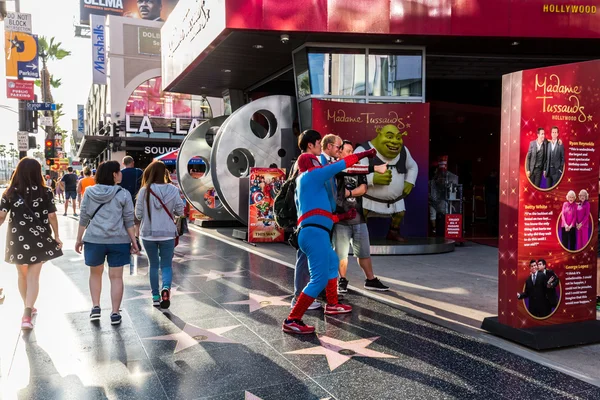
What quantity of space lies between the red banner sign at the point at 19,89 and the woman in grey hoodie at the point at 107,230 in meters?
13.1

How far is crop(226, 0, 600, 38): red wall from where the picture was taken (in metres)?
9.89

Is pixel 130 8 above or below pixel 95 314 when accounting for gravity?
above

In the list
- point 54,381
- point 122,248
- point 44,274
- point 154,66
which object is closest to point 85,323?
point 122,248

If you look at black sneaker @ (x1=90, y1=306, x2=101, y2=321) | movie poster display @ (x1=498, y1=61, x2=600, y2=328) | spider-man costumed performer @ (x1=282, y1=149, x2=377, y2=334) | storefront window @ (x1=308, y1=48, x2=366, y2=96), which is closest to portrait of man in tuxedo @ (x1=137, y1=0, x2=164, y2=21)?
storefront window @ (x1=308, y1=48, x2=366, y2=96)

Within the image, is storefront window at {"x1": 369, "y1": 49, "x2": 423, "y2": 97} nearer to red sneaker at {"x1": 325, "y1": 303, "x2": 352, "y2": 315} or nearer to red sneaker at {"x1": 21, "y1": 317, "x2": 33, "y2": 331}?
red sneaker at {"x1": 325, "y1": 303, "x2": 352, "y2": 315}

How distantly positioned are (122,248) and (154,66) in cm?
3422

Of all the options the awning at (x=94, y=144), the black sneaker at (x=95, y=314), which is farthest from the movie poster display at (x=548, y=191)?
the awning at (x=94, y=144)

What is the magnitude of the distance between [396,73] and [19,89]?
12.1 meters

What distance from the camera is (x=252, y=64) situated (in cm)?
1339

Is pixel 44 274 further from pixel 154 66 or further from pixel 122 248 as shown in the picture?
pixel 154 66

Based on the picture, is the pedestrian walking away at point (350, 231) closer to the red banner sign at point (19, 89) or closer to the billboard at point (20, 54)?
the red banner sign at point (19, 89)

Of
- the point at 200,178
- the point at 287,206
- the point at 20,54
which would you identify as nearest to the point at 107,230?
the point at 287,206

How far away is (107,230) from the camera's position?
5156 millimetres

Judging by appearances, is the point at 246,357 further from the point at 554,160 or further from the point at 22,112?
the point at 22,112
